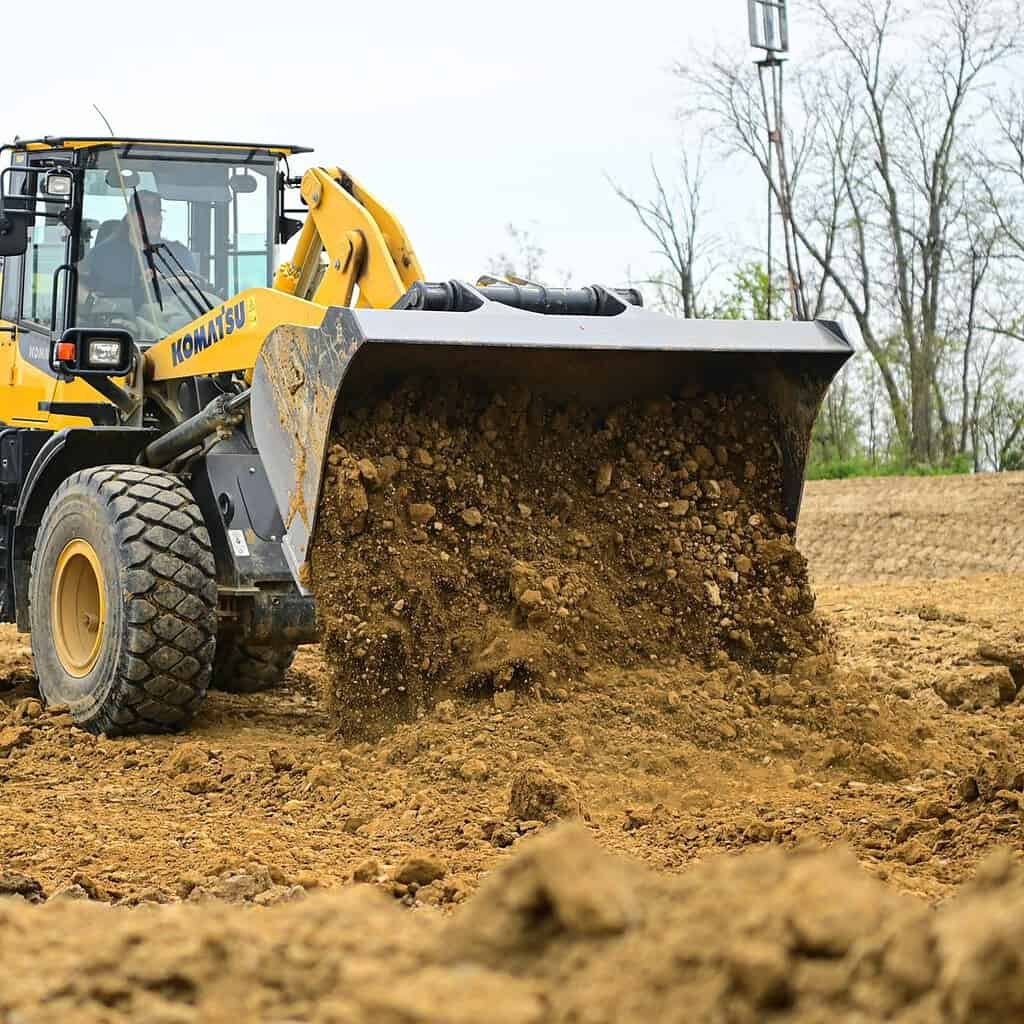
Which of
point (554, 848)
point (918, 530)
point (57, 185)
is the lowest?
point (554, 848)

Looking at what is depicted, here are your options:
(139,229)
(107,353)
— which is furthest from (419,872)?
(139,229)

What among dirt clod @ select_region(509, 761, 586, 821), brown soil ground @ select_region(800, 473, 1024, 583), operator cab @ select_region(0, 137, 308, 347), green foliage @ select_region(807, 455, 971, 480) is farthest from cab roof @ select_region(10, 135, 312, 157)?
green foliage @ select_region(807, 455, 971, 480)

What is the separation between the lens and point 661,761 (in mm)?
5133

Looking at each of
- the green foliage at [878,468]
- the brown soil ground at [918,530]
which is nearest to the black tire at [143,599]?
the brown soil ground at [918,530]

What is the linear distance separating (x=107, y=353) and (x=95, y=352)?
54mm

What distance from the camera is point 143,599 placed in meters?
5.98

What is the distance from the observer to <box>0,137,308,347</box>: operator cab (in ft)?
23.6

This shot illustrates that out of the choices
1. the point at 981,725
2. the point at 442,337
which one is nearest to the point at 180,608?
the point at 442,337

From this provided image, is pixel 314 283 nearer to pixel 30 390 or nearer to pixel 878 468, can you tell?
pixel 30 390

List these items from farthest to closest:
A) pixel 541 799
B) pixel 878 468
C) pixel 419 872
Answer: pixel 878 468
pixel 541 799
pixel 419 872

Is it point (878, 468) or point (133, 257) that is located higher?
point (133, 257)

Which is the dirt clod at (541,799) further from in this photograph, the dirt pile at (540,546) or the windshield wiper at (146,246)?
the windshield wiper at (146,246)

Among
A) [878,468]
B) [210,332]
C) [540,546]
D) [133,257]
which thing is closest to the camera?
[540,546]

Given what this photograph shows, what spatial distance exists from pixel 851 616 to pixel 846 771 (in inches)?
231
